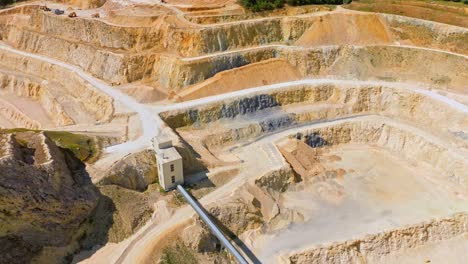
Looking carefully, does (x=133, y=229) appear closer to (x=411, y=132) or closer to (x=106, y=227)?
(x=106, y=227)

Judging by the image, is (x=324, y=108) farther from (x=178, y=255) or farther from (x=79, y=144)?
(x=79, y=144)

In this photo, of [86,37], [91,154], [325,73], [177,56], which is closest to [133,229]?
[91,154]

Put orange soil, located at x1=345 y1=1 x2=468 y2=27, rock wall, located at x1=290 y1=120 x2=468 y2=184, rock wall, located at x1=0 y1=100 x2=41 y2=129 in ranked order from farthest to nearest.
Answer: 1. orange soil, located at x1=345 y1=1 x2=468 y2=27
2. rock wall, located at x1=0 y1=100 x2=41 y2=129
3. rock wall, located at x1=290 y1=120 x2=468 y2=184

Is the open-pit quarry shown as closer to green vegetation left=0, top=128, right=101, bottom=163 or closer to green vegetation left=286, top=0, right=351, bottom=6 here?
green vegetation left=0, top=128, right=101, bottom=163

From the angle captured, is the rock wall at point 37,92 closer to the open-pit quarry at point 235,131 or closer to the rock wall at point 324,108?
the open-pit quarry at point 235,131

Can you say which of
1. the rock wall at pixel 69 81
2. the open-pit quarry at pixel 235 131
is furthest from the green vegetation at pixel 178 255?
the rock wall at pixel 69 81

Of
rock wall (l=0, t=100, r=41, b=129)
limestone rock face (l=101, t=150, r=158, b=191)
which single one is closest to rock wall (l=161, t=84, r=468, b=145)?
limestone rock face (l=101, t=150, r=158, b=191)

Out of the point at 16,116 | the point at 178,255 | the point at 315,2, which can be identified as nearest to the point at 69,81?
the point at 16,116
